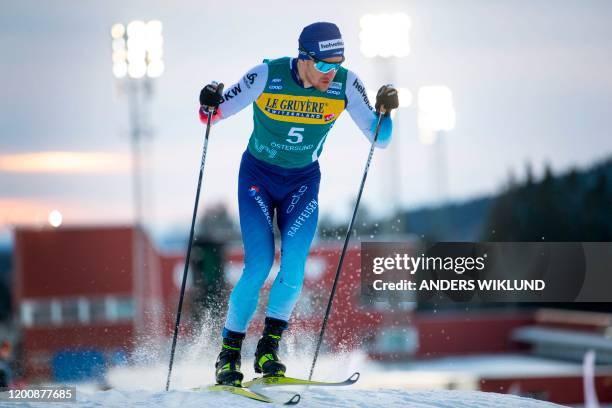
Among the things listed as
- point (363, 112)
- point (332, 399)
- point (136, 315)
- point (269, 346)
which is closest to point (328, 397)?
point (332, 399)

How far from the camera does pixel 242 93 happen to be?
6051mm

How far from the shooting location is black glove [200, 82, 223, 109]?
5.95 m

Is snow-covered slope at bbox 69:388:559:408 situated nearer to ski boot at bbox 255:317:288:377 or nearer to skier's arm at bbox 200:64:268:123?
ski boot at bbox 255:317:288:377

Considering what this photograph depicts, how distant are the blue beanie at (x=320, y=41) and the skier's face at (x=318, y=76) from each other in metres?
0.05

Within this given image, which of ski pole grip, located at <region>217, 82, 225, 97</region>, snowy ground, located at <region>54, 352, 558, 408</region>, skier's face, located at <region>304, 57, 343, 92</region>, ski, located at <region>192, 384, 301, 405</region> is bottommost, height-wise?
snowy ground, located at <region>54, 352, 558, 408</region>

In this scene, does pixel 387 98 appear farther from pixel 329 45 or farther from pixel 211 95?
pixel 211 95

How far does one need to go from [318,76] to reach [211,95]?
705mm

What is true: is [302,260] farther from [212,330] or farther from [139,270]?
[139,270]

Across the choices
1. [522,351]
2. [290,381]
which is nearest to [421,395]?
[290,381]

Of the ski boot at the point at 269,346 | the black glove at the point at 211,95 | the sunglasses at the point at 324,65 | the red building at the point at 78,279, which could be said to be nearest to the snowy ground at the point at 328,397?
the ski boot at the point at 269,346

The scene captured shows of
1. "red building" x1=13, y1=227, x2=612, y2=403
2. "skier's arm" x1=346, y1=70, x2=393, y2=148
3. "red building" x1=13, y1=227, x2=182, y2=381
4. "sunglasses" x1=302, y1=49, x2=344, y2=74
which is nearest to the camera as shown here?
"sunglasses" x1=302, y1=49, x2=344, y2=74

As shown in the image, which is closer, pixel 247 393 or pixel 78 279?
pixel 247 393

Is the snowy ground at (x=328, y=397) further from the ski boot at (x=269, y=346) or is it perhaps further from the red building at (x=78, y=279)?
the red building at (x=78, y=279)

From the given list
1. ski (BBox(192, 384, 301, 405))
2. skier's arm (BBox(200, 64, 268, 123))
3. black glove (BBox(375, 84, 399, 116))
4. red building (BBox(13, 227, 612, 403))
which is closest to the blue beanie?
skier's arm (BBox(200, 64, 268, 123))
